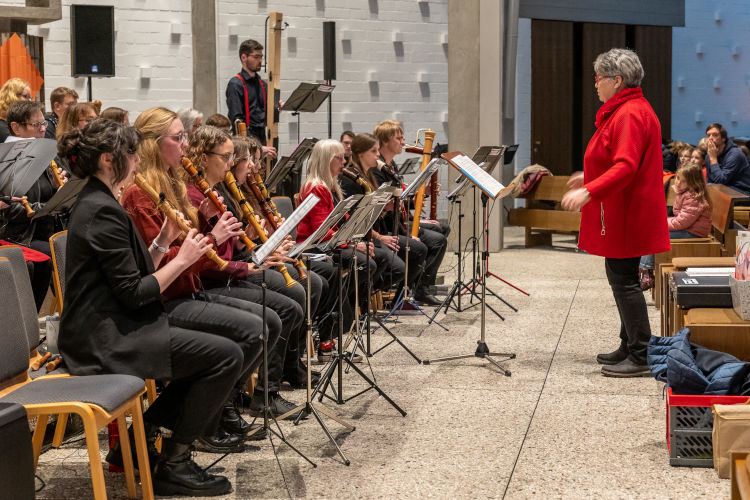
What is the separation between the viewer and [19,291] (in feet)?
11.3

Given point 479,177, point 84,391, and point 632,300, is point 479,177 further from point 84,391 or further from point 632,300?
point 84,391

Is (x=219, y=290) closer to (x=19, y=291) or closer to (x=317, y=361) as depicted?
(x=19, y=291)

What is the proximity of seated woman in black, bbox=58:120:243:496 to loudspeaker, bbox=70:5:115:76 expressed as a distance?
4.96 metres

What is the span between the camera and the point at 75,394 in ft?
9.45

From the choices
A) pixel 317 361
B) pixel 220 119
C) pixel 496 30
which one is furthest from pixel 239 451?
pixel 496 30

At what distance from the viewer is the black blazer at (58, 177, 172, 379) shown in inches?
121

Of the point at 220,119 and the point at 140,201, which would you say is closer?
the point at 140,201

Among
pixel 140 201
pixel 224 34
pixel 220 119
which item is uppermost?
pixel 224 34

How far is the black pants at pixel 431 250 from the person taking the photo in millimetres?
7164

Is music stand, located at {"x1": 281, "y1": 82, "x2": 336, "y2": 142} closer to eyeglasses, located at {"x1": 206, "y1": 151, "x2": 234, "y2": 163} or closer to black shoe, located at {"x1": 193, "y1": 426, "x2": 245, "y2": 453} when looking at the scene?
eyeglasses, located at {"x1": 206, "y1": 151, "x2": 234, "y2": 163}

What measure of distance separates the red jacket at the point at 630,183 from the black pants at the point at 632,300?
3.6 inches

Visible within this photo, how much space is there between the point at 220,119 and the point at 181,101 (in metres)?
3.58

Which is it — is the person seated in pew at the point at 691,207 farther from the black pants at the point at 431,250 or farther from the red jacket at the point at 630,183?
the red jacket at the point at 630,183

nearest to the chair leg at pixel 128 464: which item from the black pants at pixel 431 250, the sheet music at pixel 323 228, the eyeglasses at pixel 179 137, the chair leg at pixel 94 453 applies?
the chair leg at pixel 94 453
